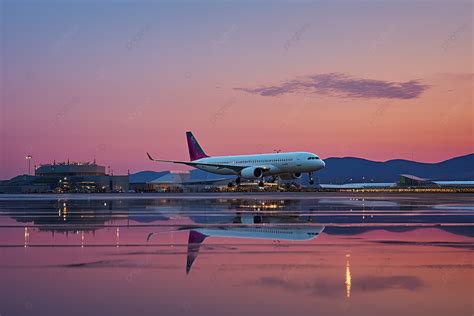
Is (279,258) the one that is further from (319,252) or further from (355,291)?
(355,291)

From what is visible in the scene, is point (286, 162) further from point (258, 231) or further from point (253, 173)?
point (258, 231)

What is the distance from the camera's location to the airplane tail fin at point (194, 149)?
10612 cm

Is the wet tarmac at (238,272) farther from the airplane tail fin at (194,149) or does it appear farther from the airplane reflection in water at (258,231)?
the airplane tail fin at (194,149)

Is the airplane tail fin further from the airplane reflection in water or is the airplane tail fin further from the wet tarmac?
the wet tarmac

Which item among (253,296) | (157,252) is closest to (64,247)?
(157,252)

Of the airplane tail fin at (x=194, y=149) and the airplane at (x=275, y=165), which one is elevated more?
the airplane tail fin at (x=194, y=149)

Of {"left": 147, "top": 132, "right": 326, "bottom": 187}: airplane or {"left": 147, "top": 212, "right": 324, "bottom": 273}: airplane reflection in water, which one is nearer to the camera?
{"left": 147, "top": 212, "right": 324, "bottom": 273}: airplane reflection in water

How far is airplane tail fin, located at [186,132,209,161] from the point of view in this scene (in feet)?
348

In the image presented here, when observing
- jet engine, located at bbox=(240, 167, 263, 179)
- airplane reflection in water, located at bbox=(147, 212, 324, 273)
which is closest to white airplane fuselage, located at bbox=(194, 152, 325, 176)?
jet engine, located at bbox=(240, 167, 263, 179)

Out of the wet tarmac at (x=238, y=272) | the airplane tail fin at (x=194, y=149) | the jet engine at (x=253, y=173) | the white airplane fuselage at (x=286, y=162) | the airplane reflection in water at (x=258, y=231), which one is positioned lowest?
the wet tarmac at (x=238, y=272)

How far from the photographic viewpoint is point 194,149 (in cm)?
10694

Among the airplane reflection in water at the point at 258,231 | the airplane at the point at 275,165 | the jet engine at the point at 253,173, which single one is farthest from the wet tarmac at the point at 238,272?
the jet engine at the point at 253,173

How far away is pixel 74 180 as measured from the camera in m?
186

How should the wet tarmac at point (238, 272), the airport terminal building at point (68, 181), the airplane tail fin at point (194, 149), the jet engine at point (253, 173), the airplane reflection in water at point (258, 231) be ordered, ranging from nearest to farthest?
the wet tarmac at point (238, 272)
the airplane reflection in water at point (258, 231)
the jet engine at point (253, 173)
the airplane tail fin at point (194, 149)
the airport terminal building at point (68, 181)
